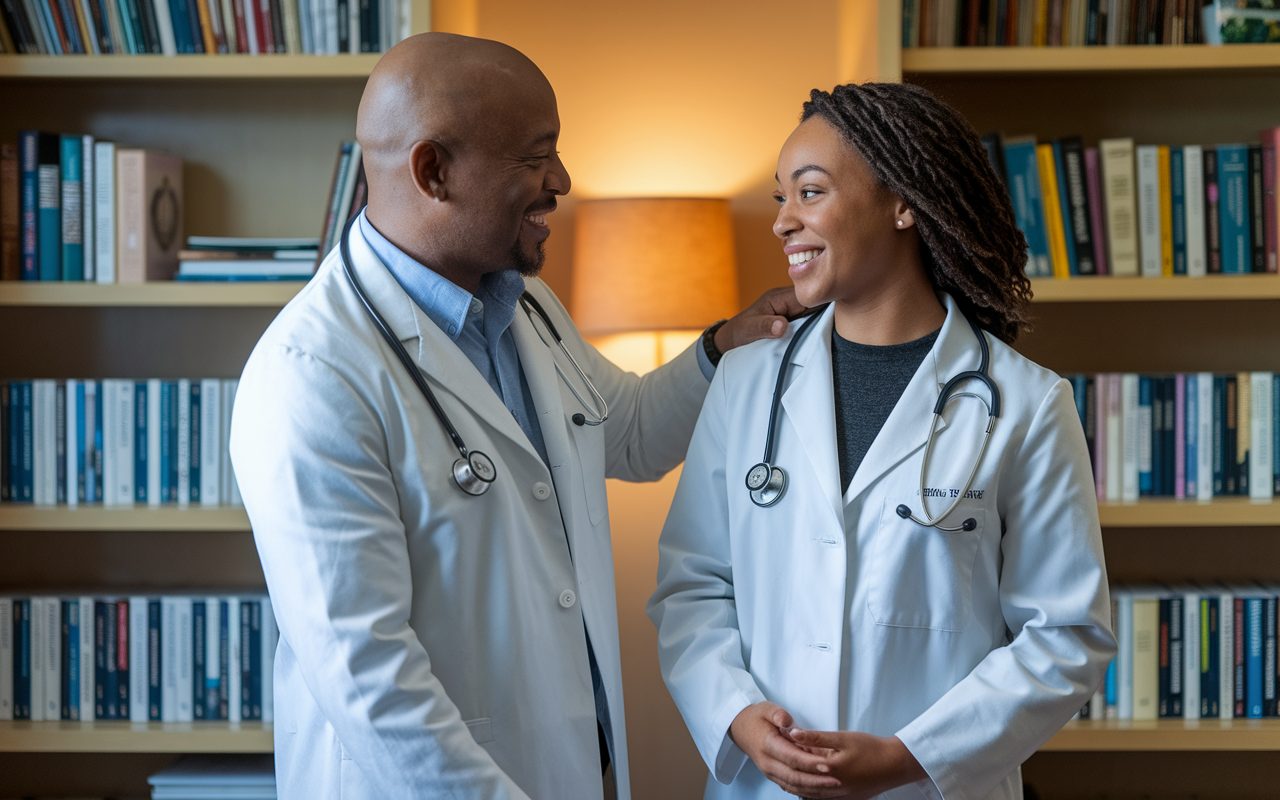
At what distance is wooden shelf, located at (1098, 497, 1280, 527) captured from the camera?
1.78m

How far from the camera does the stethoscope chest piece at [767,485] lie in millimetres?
1262

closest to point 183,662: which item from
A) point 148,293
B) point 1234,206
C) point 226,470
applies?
point 226,470

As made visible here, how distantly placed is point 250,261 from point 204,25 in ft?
1.53

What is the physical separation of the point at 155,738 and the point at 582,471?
115 centimetres

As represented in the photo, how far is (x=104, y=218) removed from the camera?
6.01 ft

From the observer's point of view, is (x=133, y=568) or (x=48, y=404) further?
(x=133, y=568)

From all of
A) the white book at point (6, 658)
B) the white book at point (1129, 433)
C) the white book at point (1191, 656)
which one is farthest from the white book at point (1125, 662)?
the white book at point (6, 658)

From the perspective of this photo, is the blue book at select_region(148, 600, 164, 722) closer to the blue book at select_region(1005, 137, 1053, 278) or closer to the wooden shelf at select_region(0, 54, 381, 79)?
the wooden shelf at select_region(0, 54, 381, 79)

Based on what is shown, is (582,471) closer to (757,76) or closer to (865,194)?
(865,194)

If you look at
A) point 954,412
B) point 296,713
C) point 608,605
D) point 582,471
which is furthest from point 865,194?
point 296,713

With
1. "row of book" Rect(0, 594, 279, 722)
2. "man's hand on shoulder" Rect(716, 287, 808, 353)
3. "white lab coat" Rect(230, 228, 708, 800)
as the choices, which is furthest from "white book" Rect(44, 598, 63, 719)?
"man's hand on shoulder" Rect(716, 287, 808, 353)

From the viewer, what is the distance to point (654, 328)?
73.4 inches

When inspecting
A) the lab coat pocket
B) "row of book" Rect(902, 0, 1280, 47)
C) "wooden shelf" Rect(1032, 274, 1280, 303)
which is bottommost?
the lab coat pocket

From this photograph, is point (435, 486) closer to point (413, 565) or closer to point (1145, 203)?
point (413, 565)
